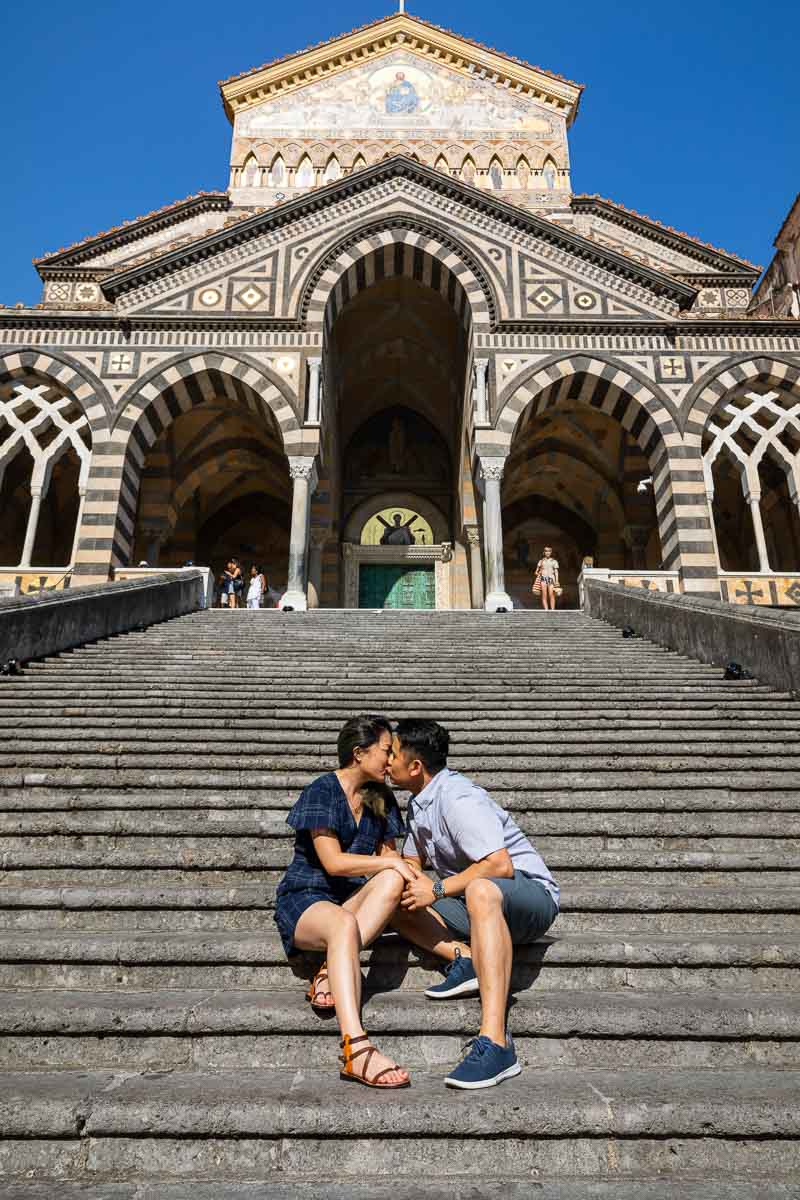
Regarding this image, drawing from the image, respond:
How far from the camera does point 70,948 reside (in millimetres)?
3424

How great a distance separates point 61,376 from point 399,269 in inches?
338

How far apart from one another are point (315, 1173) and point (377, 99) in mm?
29183

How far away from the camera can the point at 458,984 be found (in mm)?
3105

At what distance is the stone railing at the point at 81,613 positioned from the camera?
8.11 meters

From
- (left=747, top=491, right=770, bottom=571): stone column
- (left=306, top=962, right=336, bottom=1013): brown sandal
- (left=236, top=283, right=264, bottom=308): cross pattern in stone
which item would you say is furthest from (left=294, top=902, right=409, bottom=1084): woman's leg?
(left=236, top=283, right=264, bottom=308): cross pattern in stone

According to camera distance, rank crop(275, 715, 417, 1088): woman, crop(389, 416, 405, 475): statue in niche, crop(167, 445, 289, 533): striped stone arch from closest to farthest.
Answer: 1. crop(275, 715, 417, 1088): woman
2. crop(167, 445, 289, 533): striped stone arch
3. crop(389, 416, 405, 475): statue in niche

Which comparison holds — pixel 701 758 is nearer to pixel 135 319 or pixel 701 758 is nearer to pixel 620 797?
pixel 620 797

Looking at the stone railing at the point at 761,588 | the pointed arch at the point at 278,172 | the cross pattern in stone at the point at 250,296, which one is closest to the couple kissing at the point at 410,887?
the stone railing at the point at 761,588

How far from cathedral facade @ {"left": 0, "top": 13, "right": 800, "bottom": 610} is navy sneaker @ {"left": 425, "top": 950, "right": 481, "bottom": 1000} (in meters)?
12.0

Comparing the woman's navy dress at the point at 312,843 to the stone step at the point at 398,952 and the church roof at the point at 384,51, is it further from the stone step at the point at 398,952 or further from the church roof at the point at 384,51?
the church roof at the point at 384,51

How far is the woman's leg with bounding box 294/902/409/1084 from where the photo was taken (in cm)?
263

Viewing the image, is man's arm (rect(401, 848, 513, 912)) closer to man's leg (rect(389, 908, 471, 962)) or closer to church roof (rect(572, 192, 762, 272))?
man's leg (rect(389, 908, 471, 962))

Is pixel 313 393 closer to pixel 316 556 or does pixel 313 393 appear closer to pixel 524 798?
pixel 316 556

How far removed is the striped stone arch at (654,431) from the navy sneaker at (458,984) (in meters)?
13.3
